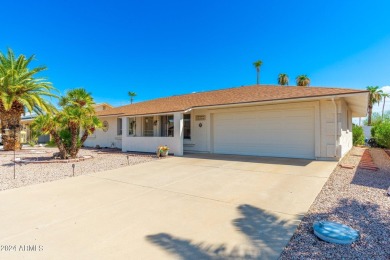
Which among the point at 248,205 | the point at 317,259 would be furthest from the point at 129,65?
the point at 317,259

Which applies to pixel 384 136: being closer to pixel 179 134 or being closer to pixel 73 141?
pixel 179 134

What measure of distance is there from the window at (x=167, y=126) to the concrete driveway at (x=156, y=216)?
333 inches

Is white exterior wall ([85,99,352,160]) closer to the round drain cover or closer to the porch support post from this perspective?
the porch support post

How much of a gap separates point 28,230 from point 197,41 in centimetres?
1878

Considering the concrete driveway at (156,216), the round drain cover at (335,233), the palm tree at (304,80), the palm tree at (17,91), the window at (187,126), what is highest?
the palm tree at (304,80)

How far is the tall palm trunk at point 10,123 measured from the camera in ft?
51.6

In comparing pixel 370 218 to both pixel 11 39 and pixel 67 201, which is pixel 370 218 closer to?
pixel 67 201

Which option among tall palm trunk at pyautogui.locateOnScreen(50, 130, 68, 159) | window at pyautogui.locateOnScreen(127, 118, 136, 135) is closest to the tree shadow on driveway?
tall palm trunk at pyautogui.locateOnScreen(50, 130, 68, 159)

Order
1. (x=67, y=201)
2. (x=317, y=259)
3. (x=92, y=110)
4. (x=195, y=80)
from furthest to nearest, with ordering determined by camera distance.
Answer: (x=195, y=80), (x=92, y=110), (x=67, y=201), (x=317, y=259)

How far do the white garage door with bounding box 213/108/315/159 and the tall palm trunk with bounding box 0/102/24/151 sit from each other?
49.5ft

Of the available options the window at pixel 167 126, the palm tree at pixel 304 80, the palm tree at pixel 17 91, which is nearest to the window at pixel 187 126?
the window at pixel 167 126

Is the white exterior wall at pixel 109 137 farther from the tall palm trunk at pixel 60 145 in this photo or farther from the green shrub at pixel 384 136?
the green shrub at pixel 384 136

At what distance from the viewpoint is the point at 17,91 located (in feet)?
50.1

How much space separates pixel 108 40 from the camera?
19422 millimetres
